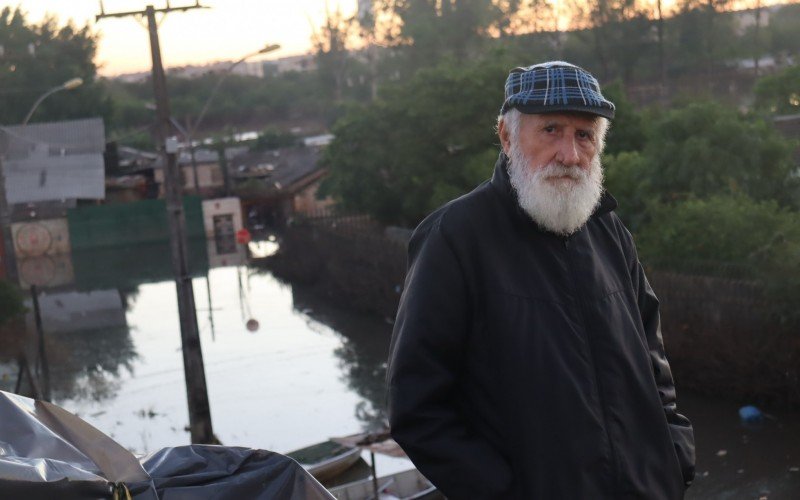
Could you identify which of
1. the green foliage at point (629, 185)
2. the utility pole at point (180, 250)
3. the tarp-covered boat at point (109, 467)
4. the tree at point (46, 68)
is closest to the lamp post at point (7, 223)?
the utility pole at point (180, 250)

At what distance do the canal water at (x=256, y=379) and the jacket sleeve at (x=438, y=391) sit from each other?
11145 millimetres

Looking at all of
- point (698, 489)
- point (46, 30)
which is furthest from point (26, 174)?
point (698, 489)

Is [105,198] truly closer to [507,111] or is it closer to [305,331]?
[305,331]

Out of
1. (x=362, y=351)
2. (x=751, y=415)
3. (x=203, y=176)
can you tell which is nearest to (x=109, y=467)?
(x=751, y=415)

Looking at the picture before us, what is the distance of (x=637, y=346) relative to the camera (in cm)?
266

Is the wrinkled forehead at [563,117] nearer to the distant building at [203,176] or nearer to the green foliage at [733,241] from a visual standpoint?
the green foliage at [733,241]

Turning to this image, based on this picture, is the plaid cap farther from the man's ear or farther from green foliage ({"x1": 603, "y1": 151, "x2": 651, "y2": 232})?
green foliage ({"x1": 603, "y1": 151, "x2": 651, "y2": 232})

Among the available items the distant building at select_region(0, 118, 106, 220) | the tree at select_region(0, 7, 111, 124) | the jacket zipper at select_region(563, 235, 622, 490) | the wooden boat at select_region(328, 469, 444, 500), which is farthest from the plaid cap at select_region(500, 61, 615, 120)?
the tree at select_region(0, 7, 111, 124)

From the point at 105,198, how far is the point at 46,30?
59.3 feet

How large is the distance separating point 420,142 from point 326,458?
18.3m

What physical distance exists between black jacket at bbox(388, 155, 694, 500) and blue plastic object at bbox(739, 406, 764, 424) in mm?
13979

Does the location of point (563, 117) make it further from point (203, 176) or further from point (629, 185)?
point (203, 176)

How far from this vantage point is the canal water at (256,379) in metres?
14.7

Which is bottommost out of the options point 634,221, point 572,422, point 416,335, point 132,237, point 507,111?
point 132,237
